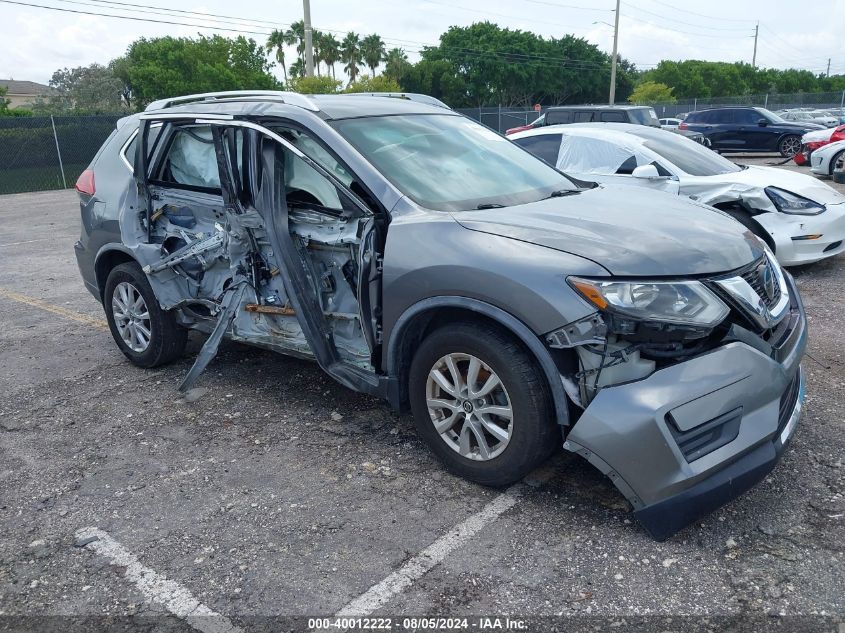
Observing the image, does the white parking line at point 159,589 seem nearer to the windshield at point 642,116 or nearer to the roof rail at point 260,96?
the roof rail at point 260,96

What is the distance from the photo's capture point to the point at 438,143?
4.22 metres

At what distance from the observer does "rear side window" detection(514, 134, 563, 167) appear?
830cm

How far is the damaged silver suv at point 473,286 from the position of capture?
2922 millimetres

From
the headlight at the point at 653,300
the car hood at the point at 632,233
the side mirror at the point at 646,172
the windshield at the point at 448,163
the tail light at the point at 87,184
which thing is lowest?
the headlight at the point at 653,300

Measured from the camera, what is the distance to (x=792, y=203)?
7094 mm

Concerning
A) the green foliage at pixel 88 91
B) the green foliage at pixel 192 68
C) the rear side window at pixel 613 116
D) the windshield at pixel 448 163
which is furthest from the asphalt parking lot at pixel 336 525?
the green foliage at pixel 88 91

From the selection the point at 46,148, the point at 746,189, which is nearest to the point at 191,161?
the point at 746,189

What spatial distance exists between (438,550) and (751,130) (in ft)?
74.5

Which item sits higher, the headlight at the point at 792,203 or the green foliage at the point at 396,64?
the green foliage at the point at 396,64

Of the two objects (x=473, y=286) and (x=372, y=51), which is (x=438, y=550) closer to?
(x=473, y=286)

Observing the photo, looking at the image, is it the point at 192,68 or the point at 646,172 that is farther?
the point at 192,68

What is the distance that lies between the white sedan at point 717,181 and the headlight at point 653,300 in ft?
13.3

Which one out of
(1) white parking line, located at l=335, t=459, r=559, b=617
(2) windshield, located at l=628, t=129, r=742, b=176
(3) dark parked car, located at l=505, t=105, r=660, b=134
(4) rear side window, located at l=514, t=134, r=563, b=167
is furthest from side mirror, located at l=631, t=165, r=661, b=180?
(3) dark parked car, located at l=505, t=105, r=660, b=134

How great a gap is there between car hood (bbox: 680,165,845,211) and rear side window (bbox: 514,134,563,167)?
1.57 meters
